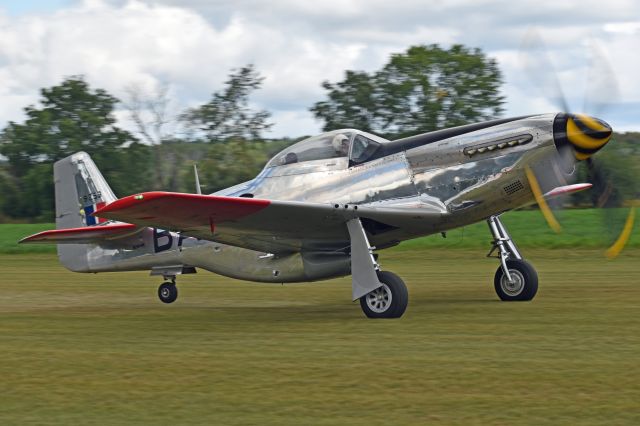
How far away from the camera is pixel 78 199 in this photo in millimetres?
16781

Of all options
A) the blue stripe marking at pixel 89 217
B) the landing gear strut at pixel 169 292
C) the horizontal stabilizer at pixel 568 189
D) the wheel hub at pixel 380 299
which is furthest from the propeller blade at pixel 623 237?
the blue stripe marking at pixel 89 217

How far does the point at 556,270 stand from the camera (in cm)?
2088

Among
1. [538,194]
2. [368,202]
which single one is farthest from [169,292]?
[538,194]

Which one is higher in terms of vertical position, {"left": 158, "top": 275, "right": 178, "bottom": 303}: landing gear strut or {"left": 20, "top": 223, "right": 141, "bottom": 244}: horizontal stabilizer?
{"left": 20, "top": 223, "right": 141, "bottom": 244}: horizontal stabilizer

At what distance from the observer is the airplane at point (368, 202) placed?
12336 millimetres

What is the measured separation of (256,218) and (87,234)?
12.9 ft

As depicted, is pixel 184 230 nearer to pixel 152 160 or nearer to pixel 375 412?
pixel 375 412

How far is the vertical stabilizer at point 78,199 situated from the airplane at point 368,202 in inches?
51.5

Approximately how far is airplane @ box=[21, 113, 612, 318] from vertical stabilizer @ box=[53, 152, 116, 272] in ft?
4.29

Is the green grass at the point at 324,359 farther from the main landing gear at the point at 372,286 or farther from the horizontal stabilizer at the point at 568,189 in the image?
the horizontal stabilizer at the point at 568,189

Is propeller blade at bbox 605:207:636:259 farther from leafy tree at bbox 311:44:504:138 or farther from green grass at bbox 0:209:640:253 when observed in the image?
leafy tree at bbox 311:44:504:138

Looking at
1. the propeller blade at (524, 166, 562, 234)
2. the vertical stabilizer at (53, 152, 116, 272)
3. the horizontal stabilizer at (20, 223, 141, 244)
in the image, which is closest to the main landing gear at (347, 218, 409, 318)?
the propeller blade at (524, 166, 562, 234)

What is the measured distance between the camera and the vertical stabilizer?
1673 cm

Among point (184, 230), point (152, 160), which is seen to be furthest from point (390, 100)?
point (184, 230)
